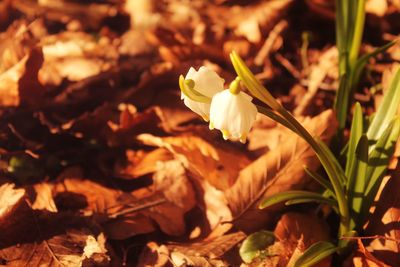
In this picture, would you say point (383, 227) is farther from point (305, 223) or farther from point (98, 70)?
point (98, 70)

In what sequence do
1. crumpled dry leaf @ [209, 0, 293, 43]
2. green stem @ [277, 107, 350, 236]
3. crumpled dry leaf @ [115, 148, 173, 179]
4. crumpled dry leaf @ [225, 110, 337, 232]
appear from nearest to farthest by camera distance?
green stem @ [277, 107, 350, 236] → crumpled dry leaf @ [225, 110, 337, 232] → crumpled dry leaf @ [115, 148, 173, 179] → crumpled dry leaf @ [209, 0, 293, 43]

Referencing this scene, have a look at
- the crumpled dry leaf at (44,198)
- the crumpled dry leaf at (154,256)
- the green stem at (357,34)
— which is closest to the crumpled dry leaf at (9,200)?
the crumpled dry leaf at (44,198)

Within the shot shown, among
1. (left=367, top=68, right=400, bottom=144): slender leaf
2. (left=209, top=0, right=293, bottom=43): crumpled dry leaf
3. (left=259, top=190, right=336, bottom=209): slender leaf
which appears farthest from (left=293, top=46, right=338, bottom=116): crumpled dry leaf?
(left=259, top=190, right=336, bottom=209): slender leaf

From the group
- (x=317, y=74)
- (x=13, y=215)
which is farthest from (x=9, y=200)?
(x=317, y=74)

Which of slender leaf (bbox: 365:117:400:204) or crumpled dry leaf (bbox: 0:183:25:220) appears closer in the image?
slender leaf (bbox: 365:117:400:204)

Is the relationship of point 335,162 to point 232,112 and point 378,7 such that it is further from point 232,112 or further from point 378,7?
point 378,7

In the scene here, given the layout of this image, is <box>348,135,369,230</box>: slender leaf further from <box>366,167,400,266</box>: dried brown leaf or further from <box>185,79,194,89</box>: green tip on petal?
<box>185,79,194,89</box>: green tip on petal

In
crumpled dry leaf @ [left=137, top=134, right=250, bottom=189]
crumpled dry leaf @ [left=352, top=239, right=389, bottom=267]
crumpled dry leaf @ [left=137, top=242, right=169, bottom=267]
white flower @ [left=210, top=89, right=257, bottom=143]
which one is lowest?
crumpled dry leaf @ [left=137, top=242, right=169, bottom=267]
